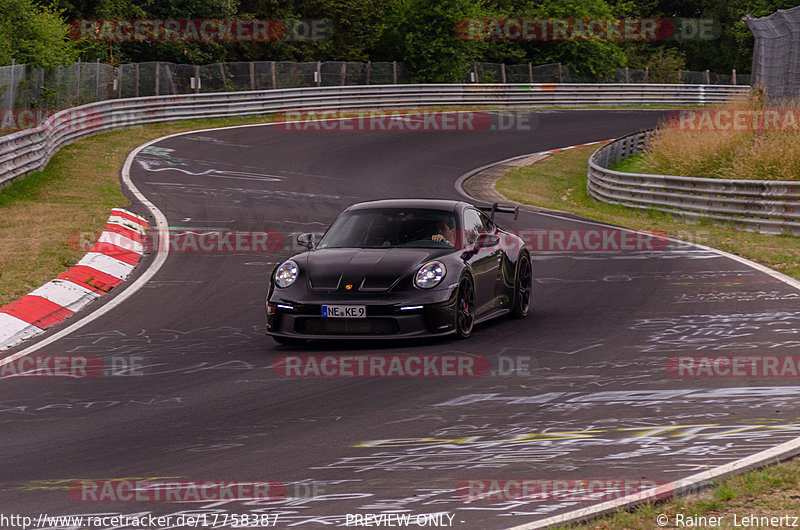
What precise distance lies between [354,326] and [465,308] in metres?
1.18

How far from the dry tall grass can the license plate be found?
579 inches

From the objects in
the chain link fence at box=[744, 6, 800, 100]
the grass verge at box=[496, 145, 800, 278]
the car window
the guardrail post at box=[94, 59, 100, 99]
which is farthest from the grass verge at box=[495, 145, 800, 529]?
the guardrail post at box=[94, 59, 100, 99]

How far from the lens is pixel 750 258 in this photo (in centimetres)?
1566

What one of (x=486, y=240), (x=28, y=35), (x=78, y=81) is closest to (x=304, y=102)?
(x=78, y=81)

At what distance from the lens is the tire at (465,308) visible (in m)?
9.83

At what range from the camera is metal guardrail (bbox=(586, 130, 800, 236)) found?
1906cm

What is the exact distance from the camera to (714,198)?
20.9 metres

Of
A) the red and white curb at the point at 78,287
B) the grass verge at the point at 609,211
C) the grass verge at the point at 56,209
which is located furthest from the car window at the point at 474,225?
the grass verge at the point at 56,209

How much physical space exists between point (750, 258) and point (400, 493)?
37.4ft

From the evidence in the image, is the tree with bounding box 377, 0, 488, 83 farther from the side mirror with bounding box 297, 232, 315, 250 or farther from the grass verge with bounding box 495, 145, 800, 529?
the side mirror with bounding box 297, 232, 315, 250

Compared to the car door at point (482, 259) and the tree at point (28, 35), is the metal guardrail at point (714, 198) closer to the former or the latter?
the car door at point (482, 259)

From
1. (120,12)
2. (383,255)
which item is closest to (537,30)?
(120,12)

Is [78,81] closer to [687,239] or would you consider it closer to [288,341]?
[687,239]

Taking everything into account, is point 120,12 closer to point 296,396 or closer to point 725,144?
point 725,144
